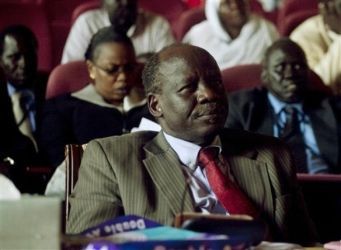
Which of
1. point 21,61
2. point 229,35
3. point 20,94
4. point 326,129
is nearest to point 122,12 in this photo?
point 229,35

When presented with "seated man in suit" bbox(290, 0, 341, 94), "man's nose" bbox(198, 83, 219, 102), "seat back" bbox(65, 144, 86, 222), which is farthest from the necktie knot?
"seated man in suit" bbox(290, 0, 341, 94)

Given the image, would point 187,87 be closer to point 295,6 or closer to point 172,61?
point 172,61

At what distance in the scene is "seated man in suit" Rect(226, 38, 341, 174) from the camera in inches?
122

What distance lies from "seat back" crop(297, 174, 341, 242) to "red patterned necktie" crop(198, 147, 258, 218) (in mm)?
739

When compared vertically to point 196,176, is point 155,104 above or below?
above

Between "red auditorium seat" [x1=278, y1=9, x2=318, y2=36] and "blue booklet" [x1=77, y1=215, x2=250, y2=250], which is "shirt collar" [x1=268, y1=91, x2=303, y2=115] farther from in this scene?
"blue booklet" [x1=77, y1=215, x2=250, y2=250]

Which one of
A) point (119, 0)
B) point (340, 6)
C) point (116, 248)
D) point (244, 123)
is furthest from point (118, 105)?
point (116, 248)

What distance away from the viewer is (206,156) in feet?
5.69

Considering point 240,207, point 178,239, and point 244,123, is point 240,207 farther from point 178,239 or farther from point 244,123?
point 244,123

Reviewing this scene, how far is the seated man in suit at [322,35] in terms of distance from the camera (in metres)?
3.81

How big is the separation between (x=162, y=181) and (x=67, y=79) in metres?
1.57

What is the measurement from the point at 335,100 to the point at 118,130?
82 cm

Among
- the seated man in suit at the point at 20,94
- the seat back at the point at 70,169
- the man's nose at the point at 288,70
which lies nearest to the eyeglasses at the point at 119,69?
the seated man in suit at the point at 20,94

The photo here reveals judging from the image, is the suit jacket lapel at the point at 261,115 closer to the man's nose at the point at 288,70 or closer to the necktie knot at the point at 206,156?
the man's nose at the point at 288,70
